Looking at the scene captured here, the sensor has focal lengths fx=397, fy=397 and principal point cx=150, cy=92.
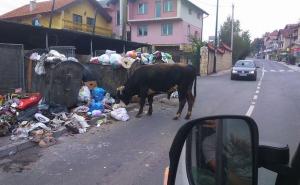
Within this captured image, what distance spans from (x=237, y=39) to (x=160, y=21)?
17666 mm

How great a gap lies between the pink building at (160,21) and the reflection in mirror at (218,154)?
42353 mm

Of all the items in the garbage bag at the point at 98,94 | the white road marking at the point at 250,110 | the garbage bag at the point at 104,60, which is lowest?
the white road marking at the point at 250,110

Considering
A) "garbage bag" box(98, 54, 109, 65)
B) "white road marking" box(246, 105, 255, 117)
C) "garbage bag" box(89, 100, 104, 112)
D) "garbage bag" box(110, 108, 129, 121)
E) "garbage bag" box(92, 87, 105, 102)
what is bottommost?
"white road marking" box(246, 105, 255, 117)

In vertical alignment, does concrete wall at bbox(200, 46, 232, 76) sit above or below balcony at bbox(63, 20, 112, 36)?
below

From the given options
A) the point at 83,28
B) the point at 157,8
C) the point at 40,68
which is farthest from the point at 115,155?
the point at 157,8

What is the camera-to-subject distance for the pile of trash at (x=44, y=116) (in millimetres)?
8070

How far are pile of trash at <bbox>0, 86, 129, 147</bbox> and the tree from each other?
159 ft

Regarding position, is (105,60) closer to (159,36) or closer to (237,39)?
(159,36)

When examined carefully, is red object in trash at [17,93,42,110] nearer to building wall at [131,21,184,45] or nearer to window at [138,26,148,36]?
building wall at [131,21,184,45]

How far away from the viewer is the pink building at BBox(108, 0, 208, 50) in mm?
45406

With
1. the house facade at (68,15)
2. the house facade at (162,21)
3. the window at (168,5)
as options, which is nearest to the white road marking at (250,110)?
the house facade at (68,15)

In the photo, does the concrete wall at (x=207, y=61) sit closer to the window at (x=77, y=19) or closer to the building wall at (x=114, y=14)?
the building wall at (x=114, y=14)

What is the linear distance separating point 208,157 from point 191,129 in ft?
0.58

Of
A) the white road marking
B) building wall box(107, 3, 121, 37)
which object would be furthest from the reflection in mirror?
building wall box(107, 3, 121, 37)
